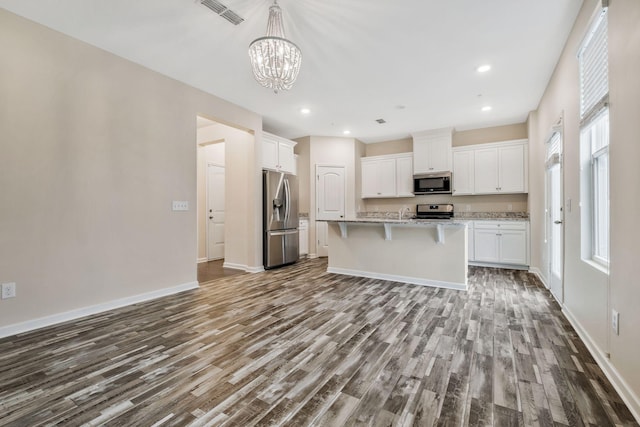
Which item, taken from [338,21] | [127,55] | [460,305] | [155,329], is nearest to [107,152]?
[127,55]

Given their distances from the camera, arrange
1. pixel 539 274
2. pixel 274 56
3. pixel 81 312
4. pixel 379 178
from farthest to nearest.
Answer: pixel 379 178
pixel 539 274
pixel 81 312
pixel 274 56

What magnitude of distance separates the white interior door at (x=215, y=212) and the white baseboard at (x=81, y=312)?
2.66 m

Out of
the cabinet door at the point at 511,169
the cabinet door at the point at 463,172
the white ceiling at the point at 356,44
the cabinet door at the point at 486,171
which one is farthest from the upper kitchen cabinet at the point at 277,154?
the cabinet door at the point at 511,169

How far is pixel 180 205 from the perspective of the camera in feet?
12.4

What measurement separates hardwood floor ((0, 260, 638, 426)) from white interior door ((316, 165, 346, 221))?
11.4ft

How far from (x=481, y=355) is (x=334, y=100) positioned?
150 inches

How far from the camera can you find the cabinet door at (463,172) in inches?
226

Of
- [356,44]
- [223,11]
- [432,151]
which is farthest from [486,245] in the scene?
[223,11]

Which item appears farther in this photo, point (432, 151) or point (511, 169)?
point (432, 151)

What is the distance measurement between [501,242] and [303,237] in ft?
12.9

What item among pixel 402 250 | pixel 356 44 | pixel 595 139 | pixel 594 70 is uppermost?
pixel 356 44

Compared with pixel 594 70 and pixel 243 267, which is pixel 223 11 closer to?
pixel 594 70

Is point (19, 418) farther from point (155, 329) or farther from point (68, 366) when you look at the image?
point (155, 329)

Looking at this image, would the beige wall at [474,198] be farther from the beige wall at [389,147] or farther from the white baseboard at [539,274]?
the white baseboard at [539,274]
